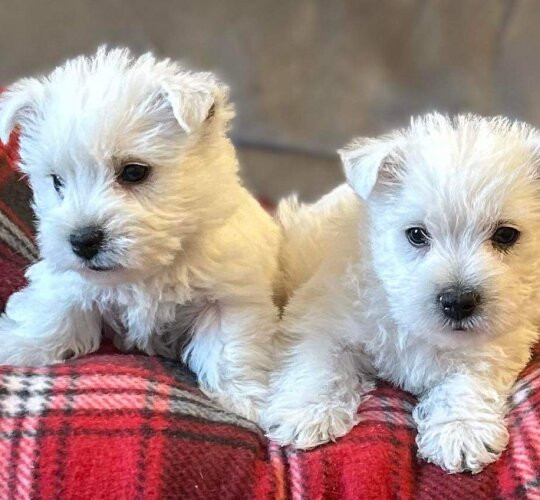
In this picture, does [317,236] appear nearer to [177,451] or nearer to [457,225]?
[457,225]

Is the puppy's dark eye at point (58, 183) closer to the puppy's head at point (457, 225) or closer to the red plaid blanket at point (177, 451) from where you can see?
the red plaid blanket at point (177, 451)

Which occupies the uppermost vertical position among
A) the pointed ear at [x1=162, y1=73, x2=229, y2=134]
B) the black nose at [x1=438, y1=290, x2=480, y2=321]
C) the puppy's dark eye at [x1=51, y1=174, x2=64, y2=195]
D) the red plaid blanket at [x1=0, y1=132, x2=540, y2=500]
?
the pointed ear at [x1=162, y1=73, x2=229, y2=134]

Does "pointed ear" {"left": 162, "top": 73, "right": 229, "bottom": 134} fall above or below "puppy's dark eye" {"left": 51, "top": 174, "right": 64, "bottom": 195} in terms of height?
above

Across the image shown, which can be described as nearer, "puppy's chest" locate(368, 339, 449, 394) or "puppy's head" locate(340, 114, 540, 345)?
"puppy's head" locate(340, 114, 540, 345)

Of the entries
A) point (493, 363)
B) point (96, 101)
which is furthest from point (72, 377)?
point (493, 363)

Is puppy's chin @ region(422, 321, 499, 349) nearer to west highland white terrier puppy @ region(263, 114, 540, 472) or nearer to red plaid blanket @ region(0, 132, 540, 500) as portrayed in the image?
west highland white terrier puppy @ region(263, 114, 540, 472)

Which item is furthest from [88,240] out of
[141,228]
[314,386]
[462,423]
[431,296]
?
[462,423]

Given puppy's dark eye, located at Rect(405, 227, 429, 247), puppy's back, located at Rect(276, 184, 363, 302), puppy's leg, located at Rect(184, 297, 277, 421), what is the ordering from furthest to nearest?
puppy's back, located at Rect(276, 184, 363, 302)
puppy's leg, located at Rect(184, 297, 277, 421)
puppy's dark eye, located at Rect(405, 227, 429, 247)

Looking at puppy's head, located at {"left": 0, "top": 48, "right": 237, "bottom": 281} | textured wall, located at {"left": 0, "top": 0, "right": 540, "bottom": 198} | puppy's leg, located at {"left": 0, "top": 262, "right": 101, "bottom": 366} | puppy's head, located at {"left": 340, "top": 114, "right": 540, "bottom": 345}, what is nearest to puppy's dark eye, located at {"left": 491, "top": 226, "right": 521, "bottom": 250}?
puppy's head, located at {"left": 340, "top": 114, "right": 540, "bottom": 345}
